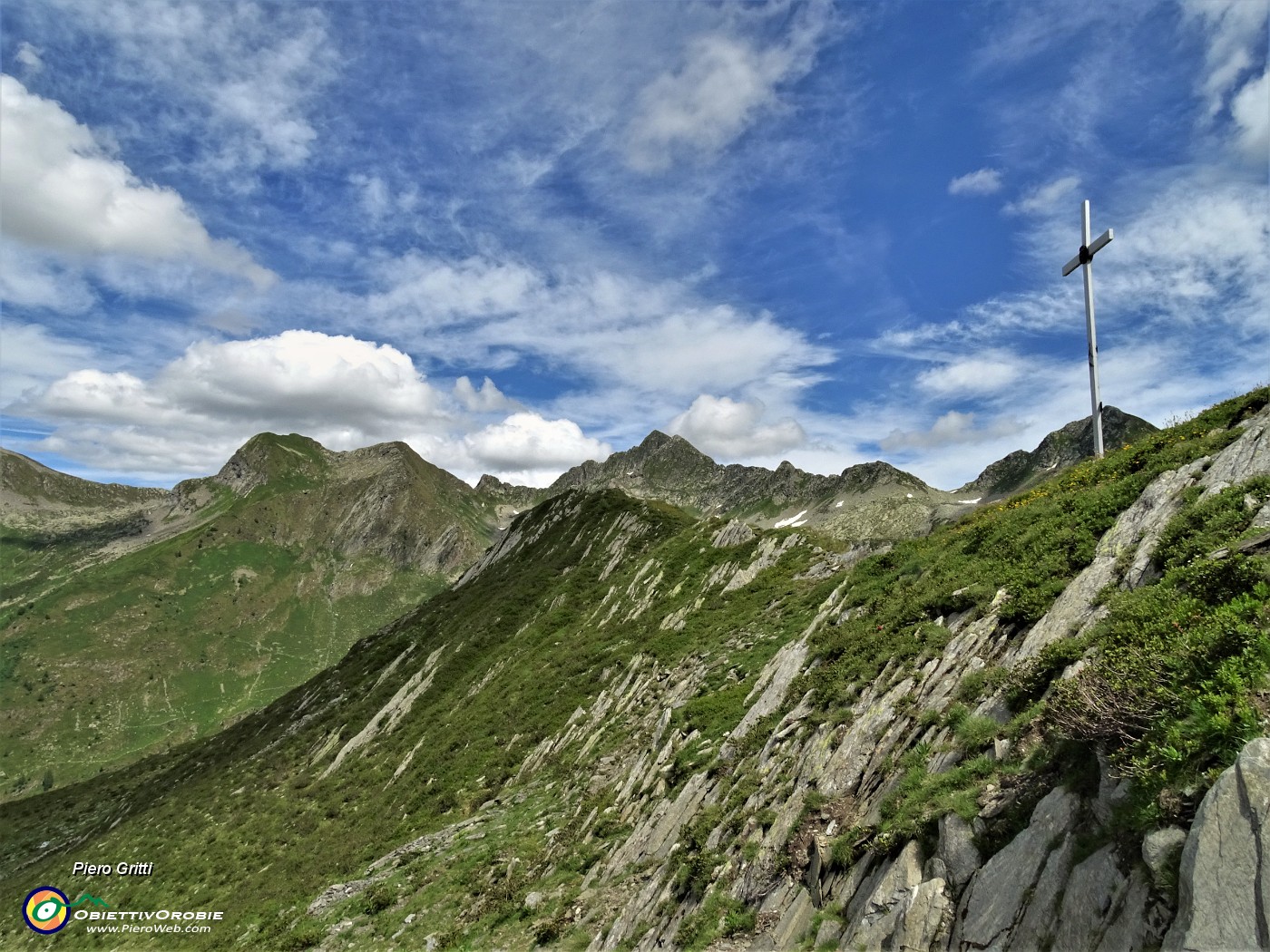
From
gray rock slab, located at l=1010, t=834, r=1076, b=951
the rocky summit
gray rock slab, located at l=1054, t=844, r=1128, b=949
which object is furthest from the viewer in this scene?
gray rock slab, located at l=1010, t=834, r=1076, b=951

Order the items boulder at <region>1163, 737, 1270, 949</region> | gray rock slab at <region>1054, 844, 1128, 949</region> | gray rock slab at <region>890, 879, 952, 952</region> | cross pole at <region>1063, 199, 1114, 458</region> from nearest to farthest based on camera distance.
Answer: boulder at <region>1163, 737, 1270, 949</region> → gray rock slab at <region>1054, 844, 1128, 949</region> → gray rock slab at <region>890, 879, 952, 952</region> → cross pole at <region>1063, 199, 1114, 458</region>

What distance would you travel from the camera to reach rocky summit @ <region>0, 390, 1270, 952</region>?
7676 millimetres

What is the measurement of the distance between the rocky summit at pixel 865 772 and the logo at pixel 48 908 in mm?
1134

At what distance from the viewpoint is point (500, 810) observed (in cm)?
3203

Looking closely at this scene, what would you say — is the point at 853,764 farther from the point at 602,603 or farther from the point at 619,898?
the point at 602,603

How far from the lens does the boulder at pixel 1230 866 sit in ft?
19.2

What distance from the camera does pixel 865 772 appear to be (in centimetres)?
1445

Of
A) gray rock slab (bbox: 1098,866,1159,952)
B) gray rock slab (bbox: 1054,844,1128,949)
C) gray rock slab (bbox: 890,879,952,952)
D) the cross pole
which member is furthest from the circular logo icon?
the cross pole

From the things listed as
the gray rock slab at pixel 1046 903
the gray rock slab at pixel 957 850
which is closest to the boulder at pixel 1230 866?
the gray rock slab at pixel 1046 903

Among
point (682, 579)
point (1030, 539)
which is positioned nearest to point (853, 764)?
point (1030, 539)

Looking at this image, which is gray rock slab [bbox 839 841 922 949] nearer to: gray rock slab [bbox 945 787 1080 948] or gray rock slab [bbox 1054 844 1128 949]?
gray rock slab [bbox 945 787 1080 948]

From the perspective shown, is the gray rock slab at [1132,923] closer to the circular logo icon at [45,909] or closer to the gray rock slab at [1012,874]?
the gray rock slab at [1012,874]

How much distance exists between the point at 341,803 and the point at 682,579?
3516 centimetres

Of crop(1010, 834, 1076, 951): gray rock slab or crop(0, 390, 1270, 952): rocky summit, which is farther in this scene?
crop(1010, 834, 1076, 951): gray rock slab
